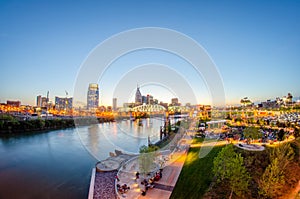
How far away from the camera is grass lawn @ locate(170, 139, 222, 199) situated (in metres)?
5.60

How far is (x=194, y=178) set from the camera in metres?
6.45

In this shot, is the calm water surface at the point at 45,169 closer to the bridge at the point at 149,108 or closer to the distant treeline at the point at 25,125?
the distant treeline at the point at 25,125

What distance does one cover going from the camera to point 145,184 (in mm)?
6105

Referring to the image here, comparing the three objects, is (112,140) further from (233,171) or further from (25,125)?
(233,171)

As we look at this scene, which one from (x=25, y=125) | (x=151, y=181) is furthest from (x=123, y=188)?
(x=25, y=125)

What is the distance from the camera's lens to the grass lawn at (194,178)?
18.4 feet

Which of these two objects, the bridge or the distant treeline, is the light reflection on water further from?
the bridge

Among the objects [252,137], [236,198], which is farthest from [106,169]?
[252,137]

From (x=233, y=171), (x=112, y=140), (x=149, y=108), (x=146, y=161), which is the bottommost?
(x=112, y=140)

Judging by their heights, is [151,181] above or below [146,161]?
below

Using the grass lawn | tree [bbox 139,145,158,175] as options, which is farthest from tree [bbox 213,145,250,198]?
tree [bbox 139,145,158,175]

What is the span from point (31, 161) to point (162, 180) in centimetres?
924

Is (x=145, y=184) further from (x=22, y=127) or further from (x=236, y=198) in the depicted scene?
(x=22, y=127)

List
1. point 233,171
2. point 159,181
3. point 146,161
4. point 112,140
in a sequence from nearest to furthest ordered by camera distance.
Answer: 1. point 233,171
2. point 159,181
3. point 146,161
4. point 112,140
